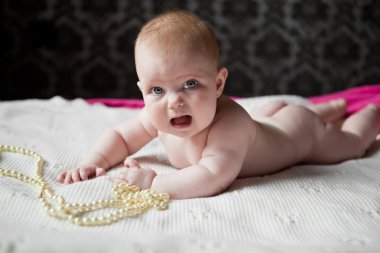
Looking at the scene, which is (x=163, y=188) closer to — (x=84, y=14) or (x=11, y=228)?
(x=11, y=228)

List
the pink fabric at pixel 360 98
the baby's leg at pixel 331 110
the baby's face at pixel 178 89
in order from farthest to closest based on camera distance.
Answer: the pink fabric at pixel 360 98 < the baby's leg at pixel 331 110 < the baby's face at pixel 178 89

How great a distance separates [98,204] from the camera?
3.10 feet

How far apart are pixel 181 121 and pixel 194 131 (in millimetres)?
41

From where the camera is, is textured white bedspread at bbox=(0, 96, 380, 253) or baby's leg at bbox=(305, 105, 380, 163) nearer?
textured white bedspread at bbox=(0, 96, 380, 253)

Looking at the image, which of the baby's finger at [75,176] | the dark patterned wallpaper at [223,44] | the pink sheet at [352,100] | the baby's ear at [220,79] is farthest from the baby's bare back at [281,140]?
the dark patterned wallpaper at [223,44]

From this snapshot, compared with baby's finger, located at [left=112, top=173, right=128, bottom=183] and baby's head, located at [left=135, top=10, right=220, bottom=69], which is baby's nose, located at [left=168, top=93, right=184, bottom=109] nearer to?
baby's head, located at [left=135, top=10, right=220, bottom=69]

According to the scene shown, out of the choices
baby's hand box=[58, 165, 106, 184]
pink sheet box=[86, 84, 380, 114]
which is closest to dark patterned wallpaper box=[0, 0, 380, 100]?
pink sheet box=[86, 84, 380, 114]

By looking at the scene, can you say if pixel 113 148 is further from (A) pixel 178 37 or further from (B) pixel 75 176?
(A) pixel 178 37

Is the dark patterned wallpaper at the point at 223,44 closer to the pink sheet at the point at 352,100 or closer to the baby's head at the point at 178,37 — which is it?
the pink sheet at the point at 352,100

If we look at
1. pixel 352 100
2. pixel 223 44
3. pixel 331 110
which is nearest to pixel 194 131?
pixel 331 110

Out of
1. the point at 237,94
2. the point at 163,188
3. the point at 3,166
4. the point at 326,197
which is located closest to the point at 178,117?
the point at 163,188

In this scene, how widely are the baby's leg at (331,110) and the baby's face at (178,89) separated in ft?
2.33

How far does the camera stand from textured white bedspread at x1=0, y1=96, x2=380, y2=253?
76cm

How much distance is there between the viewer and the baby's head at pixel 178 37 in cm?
98
